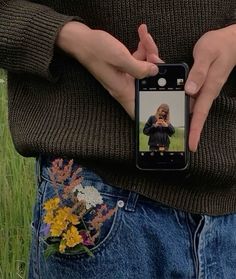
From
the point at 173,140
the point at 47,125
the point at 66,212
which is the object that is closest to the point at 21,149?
the point at 47,125

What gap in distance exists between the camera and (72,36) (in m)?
1.42

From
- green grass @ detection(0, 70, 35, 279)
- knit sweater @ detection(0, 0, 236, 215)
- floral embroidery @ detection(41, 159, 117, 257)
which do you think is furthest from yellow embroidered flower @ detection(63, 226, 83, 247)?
green grass @ detection(0, 70, 35, 279)

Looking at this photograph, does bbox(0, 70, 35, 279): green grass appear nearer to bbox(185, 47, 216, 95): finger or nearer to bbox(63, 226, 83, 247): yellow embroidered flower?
bbox(63, 226, 83, 247): yellow embroidered flower

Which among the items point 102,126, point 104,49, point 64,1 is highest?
point 64,1

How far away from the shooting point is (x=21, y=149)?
1539 mm

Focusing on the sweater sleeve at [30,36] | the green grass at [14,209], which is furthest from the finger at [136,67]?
the green grass at [14,209]

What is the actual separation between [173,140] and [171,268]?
212 millimetres

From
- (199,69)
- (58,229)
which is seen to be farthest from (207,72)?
(58,229)

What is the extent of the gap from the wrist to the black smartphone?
11 centimetres

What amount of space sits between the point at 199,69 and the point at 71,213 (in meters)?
0.30

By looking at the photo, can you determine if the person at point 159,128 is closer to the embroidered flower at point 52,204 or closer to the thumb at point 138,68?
the thumb at point 138,68

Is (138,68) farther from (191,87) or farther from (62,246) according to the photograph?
(62,246)

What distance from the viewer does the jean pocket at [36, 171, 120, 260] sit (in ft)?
4.61

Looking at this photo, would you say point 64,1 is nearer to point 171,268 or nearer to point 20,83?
point 20,83
